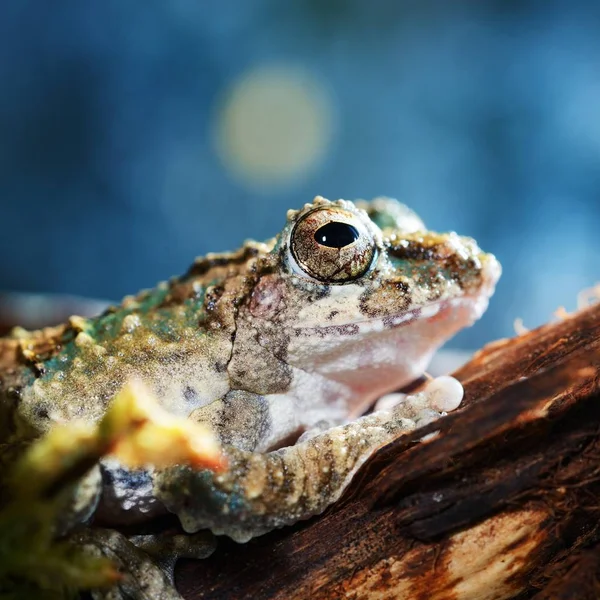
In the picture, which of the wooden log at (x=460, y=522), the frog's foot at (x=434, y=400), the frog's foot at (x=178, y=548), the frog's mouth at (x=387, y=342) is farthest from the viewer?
the frog's mouth at (x=387, y=342)

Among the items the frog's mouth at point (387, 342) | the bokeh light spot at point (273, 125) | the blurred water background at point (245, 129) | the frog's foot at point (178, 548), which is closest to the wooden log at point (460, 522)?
the frog's foot at point (178, 548)

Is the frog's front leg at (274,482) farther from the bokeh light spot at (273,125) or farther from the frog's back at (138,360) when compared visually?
the bokeh light spot at (273,125)

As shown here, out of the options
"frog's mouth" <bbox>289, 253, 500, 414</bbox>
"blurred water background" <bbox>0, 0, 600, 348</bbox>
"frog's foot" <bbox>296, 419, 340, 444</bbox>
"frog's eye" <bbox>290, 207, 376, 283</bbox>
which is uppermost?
"blurred water background" <bbox>0, 0, 600, 348</bbox>

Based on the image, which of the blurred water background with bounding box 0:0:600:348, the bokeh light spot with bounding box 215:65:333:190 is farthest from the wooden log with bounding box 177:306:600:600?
the bokeh light spot with bounding box 215:65:333:190

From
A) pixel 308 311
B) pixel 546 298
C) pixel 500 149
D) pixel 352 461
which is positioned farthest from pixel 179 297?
pixel 500 149

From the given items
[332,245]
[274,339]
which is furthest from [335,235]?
[274,339]

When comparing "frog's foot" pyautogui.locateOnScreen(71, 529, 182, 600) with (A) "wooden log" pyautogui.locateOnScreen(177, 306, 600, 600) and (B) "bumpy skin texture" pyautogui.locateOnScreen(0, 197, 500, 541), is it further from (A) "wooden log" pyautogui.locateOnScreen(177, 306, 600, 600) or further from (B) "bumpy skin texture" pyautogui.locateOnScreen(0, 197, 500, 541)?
(B) "bumpy skin texture" pyautogui.locateOnScreen(0, 197, 500, 541)
